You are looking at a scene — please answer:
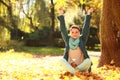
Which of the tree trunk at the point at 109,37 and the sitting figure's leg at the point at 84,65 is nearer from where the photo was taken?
the sitting figure's leg at the point at 84,65

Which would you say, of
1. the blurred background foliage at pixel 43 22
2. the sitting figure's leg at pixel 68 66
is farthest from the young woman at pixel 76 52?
the blurred background foliage at pixel 43 22

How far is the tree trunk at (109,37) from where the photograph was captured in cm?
1220

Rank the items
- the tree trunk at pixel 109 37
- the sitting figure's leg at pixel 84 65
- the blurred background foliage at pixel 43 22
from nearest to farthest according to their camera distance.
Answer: the sitting figure's leg at pixel 84 65
the tree trunk at pixel 109 37
the blurred background foliage at pixel 43 22

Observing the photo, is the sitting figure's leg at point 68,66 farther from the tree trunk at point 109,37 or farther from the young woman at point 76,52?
the tree trunk at point 109,37

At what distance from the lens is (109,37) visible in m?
12.3

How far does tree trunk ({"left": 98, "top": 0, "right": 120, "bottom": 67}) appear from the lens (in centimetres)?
1220

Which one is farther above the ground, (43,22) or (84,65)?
(84,65)

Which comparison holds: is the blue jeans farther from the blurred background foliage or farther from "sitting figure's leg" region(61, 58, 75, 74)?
the blurred background foliage

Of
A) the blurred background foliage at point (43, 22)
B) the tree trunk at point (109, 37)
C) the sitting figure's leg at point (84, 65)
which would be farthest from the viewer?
the blurred background foliage at point (43, 22)

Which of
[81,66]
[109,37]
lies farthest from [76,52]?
[109,37]

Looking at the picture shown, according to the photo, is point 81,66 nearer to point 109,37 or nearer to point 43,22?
point 109,37

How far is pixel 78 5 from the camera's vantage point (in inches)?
1731

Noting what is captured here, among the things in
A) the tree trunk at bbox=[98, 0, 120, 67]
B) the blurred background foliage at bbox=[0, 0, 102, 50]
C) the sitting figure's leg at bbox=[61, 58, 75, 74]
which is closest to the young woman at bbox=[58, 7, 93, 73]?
the sitting figure's leg at bbox=[61, 58, 75, 74]

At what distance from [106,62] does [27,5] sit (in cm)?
2959
